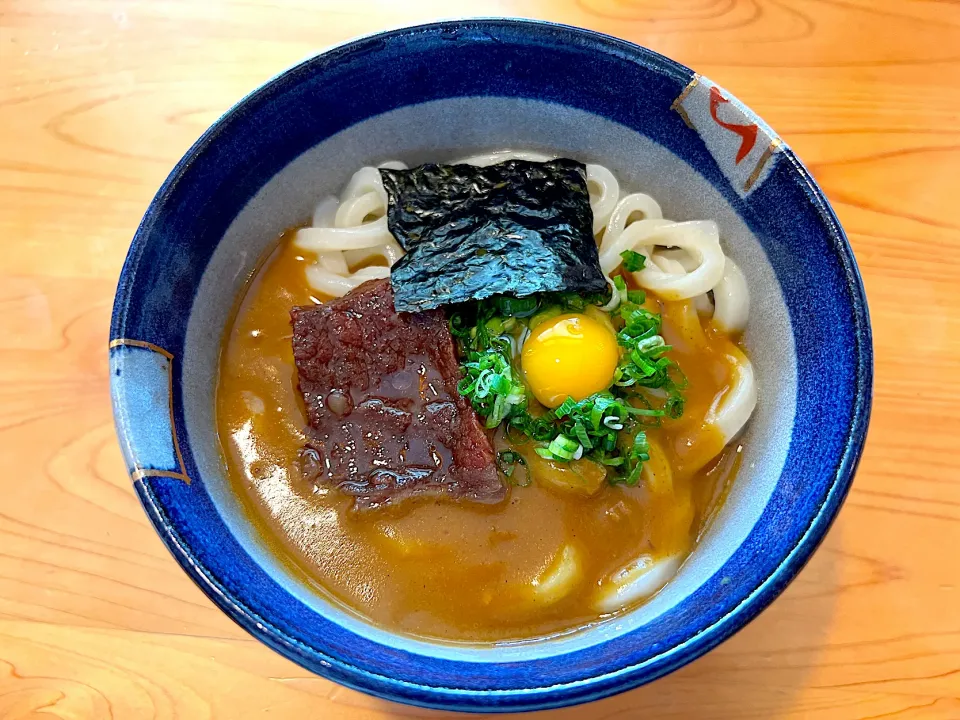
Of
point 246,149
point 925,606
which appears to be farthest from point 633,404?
point 246,149

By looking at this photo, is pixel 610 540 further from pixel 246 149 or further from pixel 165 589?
pixel 246 149

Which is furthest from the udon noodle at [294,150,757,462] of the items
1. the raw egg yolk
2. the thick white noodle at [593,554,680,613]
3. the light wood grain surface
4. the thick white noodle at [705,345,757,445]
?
the light wood grain surface

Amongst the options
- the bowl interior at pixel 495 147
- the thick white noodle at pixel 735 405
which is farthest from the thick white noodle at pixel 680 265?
the thick white noodle at pixel 735 405

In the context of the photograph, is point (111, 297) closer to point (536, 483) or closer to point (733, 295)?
point (536, 483)

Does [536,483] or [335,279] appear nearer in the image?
[536,483]

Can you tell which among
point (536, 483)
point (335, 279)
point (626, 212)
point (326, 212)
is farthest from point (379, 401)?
point (626, 212)

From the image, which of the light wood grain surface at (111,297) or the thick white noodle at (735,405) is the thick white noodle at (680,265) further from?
the light wood grain surface at (111,297)

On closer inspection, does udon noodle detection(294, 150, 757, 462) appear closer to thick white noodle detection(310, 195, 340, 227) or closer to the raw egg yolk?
thick white noodle detection(310, 195, 340, 227)

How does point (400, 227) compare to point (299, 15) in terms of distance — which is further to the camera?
point (299, 15)
